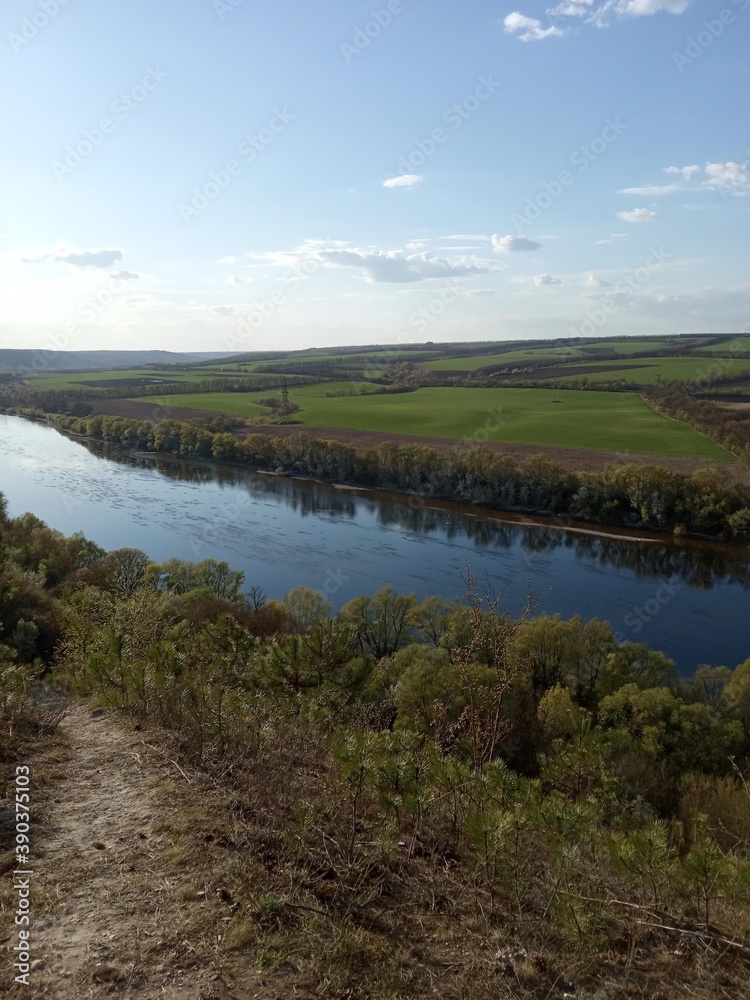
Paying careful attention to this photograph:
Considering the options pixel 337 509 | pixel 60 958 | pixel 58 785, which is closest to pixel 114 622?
pixel 58 785

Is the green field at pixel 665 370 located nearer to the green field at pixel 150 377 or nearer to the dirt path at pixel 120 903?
the green field at pixel 150 377

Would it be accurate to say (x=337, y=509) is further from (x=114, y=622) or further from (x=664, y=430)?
(x=114, y=622)

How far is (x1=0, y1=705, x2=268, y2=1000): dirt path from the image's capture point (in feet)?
12.1

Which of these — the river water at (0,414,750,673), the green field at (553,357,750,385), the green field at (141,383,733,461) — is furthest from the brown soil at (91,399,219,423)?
the green field at (553,357,750,385)

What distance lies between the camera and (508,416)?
210 feet

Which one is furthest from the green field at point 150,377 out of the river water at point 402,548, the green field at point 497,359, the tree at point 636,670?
the tree at point 636,670

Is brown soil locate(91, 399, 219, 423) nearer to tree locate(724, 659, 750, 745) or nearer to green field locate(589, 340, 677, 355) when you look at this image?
tree locate(724, 659, 750, 745)

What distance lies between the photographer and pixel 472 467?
1773 inches

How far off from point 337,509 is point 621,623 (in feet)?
71.0

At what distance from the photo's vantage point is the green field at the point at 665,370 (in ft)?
246

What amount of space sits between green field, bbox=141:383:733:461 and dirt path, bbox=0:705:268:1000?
4653 centimetres

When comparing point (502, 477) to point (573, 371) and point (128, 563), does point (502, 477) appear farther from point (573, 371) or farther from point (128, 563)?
point (573, 371)

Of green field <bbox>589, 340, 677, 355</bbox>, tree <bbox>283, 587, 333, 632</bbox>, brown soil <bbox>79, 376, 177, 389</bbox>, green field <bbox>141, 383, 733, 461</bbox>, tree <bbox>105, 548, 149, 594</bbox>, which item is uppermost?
green field <bbox>589, 340, 677, 355</bbox>

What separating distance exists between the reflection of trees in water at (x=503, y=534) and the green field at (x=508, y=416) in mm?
12402
